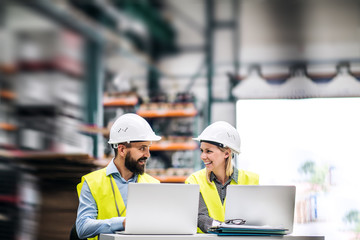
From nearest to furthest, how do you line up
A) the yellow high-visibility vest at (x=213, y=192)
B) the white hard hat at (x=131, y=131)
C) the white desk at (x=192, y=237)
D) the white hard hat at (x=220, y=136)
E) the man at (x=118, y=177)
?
the white desk at (x=192, y=237) < the man at (x=118, y=177) < the white hard hat at (x=131, y=131) < the yellow high-visibility vest at (x=213, y=192) < the white hard hat at (x=220, y=136)

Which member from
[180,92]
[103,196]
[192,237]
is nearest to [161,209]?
[192,237]

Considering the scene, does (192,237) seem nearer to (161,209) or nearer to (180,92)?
(161,209)

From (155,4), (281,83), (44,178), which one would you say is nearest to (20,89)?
(44,178)

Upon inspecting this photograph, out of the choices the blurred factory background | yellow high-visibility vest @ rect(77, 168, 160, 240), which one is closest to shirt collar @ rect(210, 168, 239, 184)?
yellow high-visibility vest @ rect(77, 168, 160, 240)

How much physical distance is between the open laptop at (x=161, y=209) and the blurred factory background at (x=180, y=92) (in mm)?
2377

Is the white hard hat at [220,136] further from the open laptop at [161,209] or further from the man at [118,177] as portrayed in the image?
the open laptop at [161,209]

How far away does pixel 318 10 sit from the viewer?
830 centimetres

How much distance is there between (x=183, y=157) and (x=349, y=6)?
355cm

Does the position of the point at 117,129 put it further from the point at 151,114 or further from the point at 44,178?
the point at 151,114

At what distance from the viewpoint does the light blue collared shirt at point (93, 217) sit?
9.02 ft

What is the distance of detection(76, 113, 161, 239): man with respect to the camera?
309 cm

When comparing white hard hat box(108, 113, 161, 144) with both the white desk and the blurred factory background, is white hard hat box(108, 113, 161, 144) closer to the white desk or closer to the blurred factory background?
the white desk

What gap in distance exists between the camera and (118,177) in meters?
3.26

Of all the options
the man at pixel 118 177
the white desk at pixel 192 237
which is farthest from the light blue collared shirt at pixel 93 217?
the white desk at pixel 192 237
